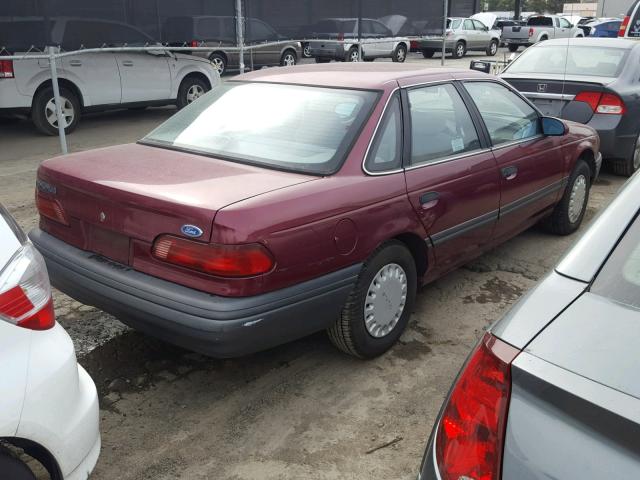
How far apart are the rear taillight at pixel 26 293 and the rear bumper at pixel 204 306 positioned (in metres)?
0.74

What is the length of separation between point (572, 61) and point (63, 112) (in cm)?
714

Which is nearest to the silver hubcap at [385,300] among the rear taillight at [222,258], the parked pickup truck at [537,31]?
the rear taillight at [222,258]

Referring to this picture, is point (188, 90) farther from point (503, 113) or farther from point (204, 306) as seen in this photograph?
point (204, 306)

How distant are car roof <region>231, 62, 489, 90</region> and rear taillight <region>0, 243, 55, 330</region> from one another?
2157 millimetres

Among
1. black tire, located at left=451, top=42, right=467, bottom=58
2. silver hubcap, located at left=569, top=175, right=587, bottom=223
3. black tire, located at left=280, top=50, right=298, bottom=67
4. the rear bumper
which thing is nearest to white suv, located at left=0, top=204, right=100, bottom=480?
the rear bumper

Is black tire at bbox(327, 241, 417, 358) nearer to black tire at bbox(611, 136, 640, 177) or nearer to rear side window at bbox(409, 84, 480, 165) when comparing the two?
rear side window at bbox(409, 84, 480, 165)

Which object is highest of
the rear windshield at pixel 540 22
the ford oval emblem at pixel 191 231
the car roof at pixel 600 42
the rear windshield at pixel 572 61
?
the rear windshield at pixel 540 22

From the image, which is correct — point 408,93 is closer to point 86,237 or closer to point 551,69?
point 86,237

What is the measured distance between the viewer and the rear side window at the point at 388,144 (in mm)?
3307

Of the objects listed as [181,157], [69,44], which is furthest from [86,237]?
[69,44]

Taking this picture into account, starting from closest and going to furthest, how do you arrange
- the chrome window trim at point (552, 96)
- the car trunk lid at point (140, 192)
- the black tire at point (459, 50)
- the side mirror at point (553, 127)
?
1. the car trunk lid at point (140, 192)
2. the side mirror at point (553, 127)
3. the chrome window trim at point (552, 96)
4. the black tire at point (459, 50)

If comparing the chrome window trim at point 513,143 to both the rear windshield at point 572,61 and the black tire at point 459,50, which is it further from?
the black tire at point 459,50

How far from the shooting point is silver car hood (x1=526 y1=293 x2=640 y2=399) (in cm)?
123

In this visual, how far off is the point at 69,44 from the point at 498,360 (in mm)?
8123
